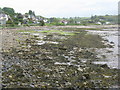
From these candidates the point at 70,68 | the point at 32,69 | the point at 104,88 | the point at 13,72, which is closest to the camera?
the point at 104,88

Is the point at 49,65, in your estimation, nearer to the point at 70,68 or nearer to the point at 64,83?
the point at 70,68

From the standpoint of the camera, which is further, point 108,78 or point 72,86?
point 108,78

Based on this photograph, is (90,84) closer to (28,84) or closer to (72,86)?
(72,86)

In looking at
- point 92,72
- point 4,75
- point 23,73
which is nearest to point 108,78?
point 92,72

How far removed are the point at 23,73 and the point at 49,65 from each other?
12.8 ft

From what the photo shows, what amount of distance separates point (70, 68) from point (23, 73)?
4512 mm

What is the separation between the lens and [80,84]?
12.3 meters

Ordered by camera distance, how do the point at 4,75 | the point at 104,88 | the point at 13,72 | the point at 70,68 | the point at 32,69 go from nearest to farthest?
the point at 104,88, the point at 4,75, the point at 13,72, the point at 32,69, the point at 70,68

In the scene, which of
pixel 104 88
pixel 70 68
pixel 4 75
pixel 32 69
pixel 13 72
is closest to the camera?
pixel 104 88

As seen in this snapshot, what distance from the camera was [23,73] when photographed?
1400cm

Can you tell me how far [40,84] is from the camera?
1191 cm

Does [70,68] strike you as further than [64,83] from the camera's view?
Yes

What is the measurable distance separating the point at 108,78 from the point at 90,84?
226 cm

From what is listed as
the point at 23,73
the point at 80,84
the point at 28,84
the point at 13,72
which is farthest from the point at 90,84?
the point at 13,72
